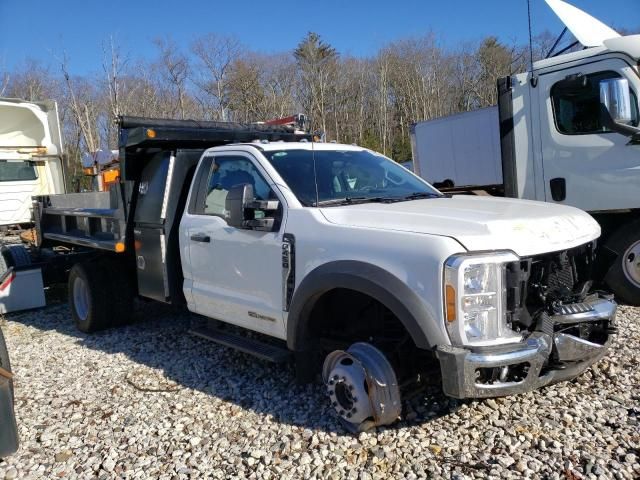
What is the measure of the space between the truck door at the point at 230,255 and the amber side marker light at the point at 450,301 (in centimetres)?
136

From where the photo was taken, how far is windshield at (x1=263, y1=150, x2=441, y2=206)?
400cm

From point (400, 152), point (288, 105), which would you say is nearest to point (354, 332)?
point (288, 105)

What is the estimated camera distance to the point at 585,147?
599 cm

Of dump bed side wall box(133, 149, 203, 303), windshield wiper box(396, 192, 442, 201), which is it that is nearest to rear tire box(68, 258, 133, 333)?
dump bed side wall box(133, 149, 203, 303)

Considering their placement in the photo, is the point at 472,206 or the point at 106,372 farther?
the point at 106,372

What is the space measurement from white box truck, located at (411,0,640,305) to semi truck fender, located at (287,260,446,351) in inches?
108

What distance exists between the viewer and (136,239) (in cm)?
549

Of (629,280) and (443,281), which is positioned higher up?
(443,281)

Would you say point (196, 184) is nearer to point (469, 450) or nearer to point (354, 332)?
point (354, 332)

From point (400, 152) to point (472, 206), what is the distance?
2576 cm

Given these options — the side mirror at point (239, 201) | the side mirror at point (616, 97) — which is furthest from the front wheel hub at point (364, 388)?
the side mirror at point (616, 97)

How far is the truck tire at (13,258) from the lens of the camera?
7.28 m

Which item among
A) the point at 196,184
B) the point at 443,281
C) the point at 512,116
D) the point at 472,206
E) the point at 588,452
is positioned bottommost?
the point at 588,452

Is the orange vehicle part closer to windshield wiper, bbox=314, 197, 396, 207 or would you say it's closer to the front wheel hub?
windshield wiper, bbox=314, 197, 396, 207
